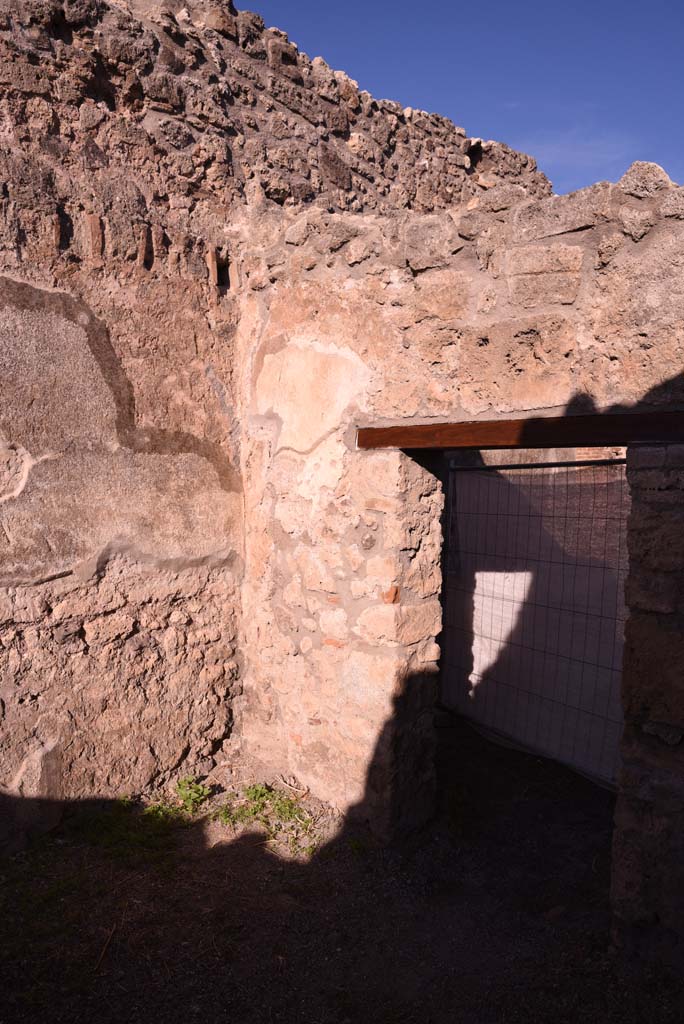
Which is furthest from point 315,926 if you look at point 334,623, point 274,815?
point 334,623

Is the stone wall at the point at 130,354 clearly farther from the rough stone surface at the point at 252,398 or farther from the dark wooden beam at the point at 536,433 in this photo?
the dark wooden beam at the point at 536,433

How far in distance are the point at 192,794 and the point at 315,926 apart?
829 millimetres

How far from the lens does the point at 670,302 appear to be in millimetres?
1954

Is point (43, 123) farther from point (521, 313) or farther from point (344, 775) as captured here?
point (344, 775)

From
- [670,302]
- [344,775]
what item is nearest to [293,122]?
[670,302]

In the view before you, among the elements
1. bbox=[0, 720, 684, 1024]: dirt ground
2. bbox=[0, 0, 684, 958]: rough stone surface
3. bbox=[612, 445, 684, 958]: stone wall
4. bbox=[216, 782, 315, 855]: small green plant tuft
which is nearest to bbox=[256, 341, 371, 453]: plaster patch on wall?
bbox=[0, 0, 684, 958]: rough stone surface

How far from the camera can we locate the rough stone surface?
2.10 metres

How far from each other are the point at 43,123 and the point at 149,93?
490 mm

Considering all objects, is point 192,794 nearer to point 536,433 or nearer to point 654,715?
point 654,715

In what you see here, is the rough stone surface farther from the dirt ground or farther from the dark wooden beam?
the dirt ground

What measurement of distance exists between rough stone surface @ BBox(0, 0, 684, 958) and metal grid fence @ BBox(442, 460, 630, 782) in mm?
1054

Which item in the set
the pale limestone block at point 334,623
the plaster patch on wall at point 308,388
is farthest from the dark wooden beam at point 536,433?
the pale limestone block at point 334,623

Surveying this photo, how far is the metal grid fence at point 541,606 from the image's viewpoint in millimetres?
3441

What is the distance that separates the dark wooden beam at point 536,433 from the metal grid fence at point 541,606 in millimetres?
1118
